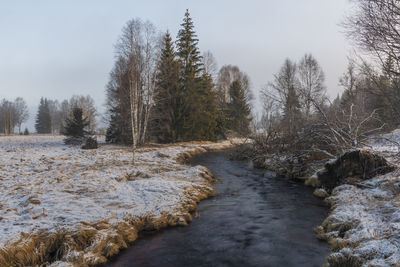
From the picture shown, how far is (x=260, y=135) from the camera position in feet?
59.3

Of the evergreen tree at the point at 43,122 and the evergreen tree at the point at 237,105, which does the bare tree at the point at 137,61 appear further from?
the evergreen tree at the point at 43,122

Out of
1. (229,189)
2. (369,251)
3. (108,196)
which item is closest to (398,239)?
(369,251)

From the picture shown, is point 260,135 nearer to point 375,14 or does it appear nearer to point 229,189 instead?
point 229,189

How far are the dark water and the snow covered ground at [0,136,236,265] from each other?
501 mm

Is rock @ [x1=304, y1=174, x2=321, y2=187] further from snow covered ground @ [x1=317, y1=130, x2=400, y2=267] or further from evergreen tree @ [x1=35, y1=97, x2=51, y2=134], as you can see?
evergreen tree @ [x1=35, y1=97, x2=51, y2=134]

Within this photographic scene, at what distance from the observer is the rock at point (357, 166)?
943 centimetres

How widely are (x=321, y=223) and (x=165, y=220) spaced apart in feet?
14.2

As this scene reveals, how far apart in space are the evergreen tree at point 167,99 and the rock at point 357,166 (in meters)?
19.5

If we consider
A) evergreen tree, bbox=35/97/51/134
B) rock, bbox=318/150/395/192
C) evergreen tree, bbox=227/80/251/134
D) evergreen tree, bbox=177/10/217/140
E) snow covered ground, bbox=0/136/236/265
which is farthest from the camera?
evergreen tree, bbox=35/97/51/134

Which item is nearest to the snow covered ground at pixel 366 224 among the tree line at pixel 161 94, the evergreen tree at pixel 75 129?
the tree line at pixel 161 94

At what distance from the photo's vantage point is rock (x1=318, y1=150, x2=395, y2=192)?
9.43 metres

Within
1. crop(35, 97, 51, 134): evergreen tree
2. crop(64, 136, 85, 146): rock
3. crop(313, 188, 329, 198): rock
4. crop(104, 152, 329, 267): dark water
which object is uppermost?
crop(35, 97, 51, 134): evergreen tree

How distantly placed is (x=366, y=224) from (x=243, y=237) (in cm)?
277

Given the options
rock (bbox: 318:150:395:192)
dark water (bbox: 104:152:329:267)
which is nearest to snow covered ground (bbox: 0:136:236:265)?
dark water (bbox: 104:152:329:267)
